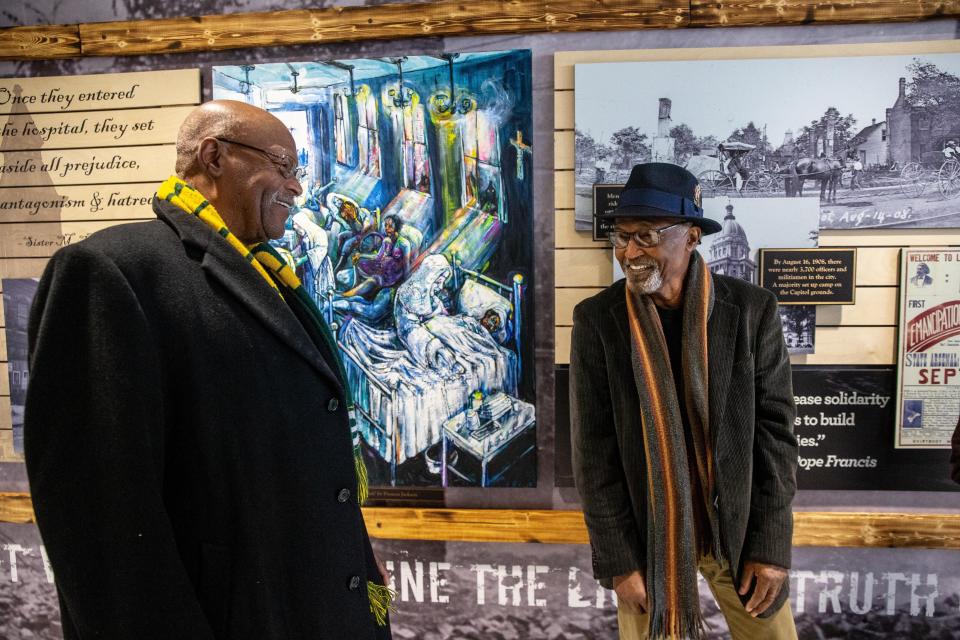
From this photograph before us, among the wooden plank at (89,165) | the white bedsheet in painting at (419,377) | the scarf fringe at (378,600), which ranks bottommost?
the scarf fringe at (378,600)

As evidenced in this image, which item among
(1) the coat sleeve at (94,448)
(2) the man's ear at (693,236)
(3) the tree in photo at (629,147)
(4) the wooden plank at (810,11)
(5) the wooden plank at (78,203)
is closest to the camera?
(1) the coat sleeve at (94,448)

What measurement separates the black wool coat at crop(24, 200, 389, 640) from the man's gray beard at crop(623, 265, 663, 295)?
94cm

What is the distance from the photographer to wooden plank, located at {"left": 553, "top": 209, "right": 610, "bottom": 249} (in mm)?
2363

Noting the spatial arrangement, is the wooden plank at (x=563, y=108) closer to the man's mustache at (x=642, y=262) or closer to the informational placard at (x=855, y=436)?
the man's mustache at (x=642, y=262)

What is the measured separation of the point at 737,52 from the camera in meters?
2.28

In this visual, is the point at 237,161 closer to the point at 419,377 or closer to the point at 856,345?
the point at 419,377

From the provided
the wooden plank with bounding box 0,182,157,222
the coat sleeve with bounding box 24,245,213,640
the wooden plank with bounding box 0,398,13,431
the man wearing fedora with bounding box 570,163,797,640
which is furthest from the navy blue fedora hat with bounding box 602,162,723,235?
the wooden plank with bounding box 0,398,13,431

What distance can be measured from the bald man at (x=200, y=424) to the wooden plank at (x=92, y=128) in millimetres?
1517

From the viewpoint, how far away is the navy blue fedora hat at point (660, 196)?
175 centimetres

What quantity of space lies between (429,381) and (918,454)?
190cm

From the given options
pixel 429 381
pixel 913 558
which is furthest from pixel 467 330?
pixel 913 558

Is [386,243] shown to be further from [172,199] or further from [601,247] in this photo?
[172,199]

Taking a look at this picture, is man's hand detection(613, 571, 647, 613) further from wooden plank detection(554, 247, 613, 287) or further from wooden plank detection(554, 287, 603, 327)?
wooden plank detection(554, 247, 613, 287)

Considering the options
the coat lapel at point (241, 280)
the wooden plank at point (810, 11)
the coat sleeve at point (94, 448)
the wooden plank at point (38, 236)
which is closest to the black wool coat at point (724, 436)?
the coat lapel at point (241, 280)
